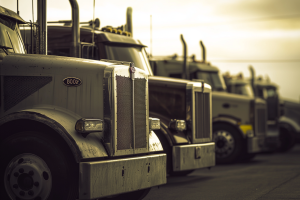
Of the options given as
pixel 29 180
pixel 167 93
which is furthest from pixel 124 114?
pixel 167 93

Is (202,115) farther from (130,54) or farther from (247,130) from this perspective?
(247,130)

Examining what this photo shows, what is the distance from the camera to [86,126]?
17.0 feet

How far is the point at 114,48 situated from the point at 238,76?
12235 millimetres

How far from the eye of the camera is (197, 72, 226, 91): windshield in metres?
13.9

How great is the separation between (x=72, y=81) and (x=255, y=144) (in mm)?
8789

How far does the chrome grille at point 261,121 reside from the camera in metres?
14.1

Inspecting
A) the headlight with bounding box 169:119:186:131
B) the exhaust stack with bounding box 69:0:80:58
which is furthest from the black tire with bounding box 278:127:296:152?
the exhaust stack with bounding box 69:0:80:58

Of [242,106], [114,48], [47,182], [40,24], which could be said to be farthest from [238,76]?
[47,182]

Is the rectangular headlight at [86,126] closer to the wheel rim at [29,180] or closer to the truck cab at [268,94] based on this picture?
the wheel rim at [29,180]

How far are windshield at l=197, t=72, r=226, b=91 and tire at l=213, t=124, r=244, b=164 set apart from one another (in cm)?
165

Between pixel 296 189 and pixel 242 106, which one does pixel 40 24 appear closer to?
pixel 296 189

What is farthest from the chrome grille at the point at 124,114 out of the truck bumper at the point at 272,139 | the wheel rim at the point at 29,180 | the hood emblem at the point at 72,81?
the truck bumper at the point at 272,139

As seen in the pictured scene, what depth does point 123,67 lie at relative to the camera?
5762 millimetres

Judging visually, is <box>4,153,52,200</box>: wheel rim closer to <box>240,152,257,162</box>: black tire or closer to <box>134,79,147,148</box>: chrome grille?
<box>134,79,147,148</box>: chrome grille
